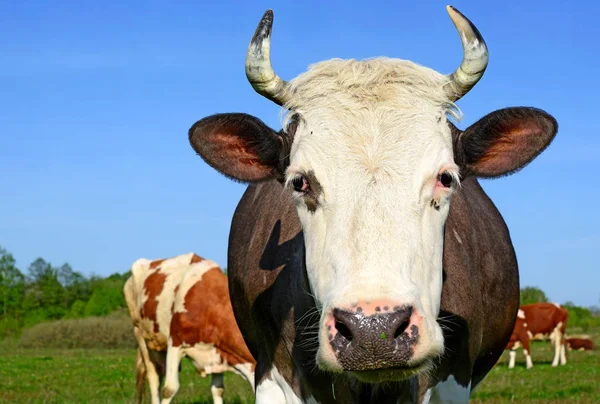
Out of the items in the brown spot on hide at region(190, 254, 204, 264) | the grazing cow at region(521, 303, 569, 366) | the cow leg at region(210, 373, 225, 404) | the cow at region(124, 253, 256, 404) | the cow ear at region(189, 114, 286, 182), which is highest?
the cow ear at region(189, 114, 286, 182)

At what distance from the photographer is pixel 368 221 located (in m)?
3.83

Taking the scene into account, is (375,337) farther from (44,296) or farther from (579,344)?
(44,296)

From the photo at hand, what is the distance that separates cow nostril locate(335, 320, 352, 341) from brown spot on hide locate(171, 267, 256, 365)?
1057 cm

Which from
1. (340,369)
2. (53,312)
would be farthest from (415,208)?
(53,312)

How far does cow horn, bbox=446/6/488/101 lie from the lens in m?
4.42

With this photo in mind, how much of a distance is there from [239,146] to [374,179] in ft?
3.35

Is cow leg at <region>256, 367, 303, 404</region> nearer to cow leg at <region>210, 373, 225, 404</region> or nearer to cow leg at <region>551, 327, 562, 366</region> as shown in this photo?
cow leg at <region>210, 373, 225, 404</region>

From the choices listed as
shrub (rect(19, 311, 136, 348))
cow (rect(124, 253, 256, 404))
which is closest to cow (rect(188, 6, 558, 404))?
cow (rect(124, 253, 256, 404))

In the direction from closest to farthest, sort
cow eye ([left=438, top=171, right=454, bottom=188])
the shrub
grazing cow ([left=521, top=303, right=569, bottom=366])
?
1. cow eye ([left=438, top=171, right=454, bottom=188])
2. grazing cow ([left=521, top=303, right=569, bottom=366])
3. the shrub

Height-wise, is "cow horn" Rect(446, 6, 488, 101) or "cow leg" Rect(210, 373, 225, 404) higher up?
"cow horn" Rect(446, 6, 488, 101)

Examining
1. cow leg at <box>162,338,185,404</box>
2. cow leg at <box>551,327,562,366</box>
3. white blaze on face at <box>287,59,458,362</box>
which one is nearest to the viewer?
white blaze on face at <box>287,59,458,362</box>

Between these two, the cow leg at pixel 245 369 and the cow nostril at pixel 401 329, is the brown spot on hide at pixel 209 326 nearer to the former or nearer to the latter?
the cow leg at pixel 245 369

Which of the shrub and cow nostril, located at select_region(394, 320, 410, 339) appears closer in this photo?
cow nostril, located at select_region(394, 320, 410, 339)

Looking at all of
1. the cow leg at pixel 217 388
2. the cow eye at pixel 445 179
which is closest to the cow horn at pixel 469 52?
the cow eye at pixel 445 179
